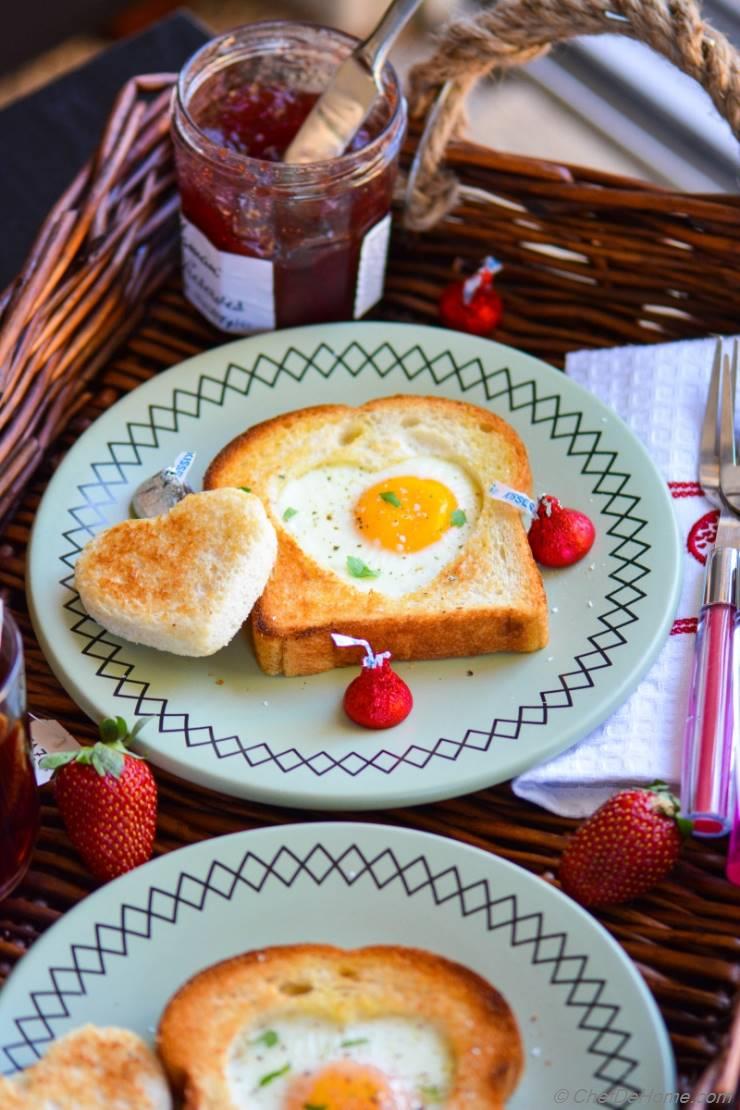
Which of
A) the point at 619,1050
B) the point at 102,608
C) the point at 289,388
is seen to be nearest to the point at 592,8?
the point at 289,388

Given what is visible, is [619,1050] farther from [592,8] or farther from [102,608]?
[592,8]

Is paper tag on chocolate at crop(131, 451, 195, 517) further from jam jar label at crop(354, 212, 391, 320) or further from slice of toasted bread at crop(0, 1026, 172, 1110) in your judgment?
slice of toasted bread at crop(0, 1026, 172, 1110)

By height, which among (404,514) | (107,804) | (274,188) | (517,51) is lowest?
(107,804)

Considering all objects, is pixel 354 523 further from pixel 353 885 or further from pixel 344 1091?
pixel 344 1091

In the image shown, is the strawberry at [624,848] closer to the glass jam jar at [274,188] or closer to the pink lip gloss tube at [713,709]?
the pink lip gloss tube at [713,709]

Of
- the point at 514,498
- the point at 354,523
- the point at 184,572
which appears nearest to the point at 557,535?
the point at 514,498

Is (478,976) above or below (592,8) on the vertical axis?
below

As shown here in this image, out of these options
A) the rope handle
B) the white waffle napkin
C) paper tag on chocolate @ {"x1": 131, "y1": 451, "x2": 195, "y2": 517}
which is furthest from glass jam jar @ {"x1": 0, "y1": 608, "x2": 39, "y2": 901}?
the rope handle
